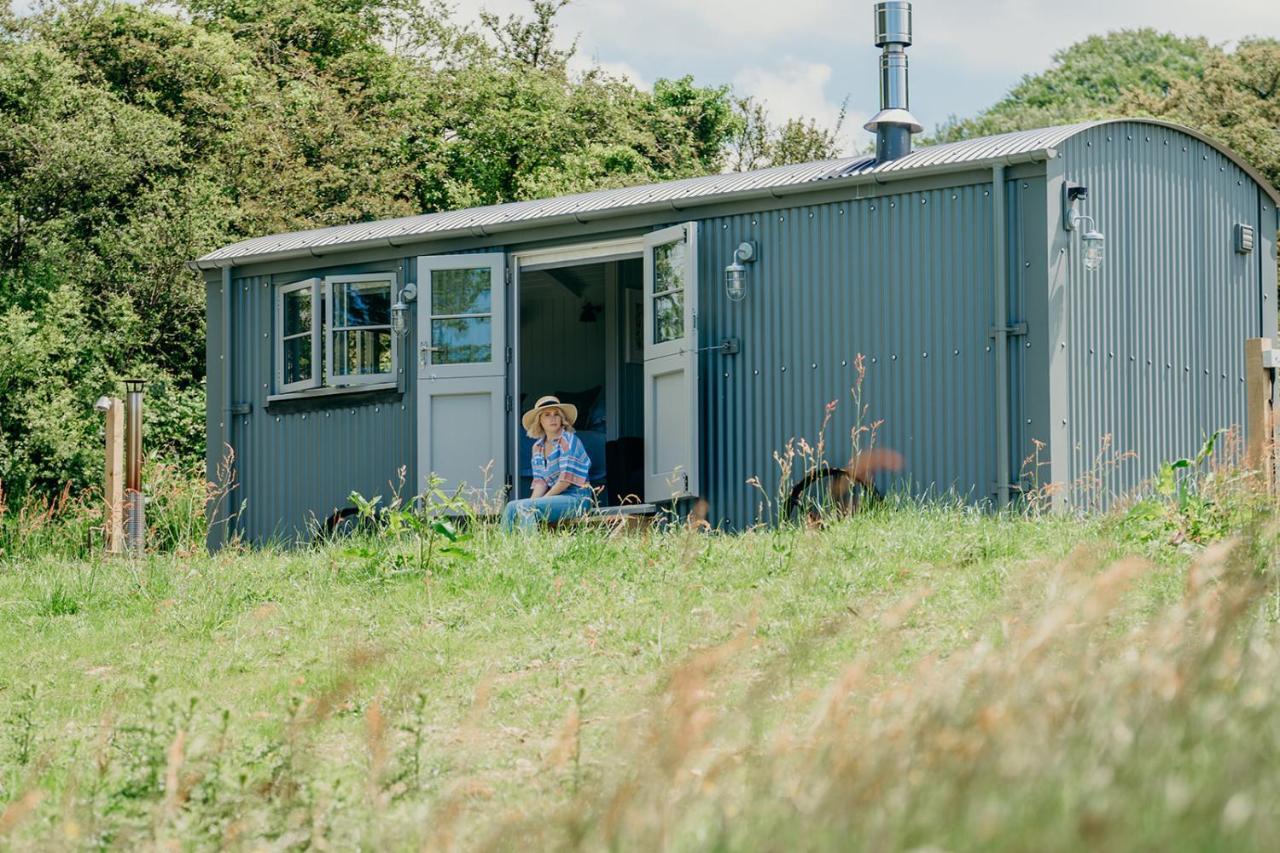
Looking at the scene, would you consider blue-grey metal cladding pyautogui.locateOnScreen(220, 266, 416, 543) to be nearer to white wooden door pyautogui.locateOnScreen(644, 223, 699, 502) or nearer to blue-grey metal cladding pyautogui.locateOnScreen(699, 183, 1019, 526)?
white wooden door pyautogui.locateOnScreen(644, 223, 699, 502)

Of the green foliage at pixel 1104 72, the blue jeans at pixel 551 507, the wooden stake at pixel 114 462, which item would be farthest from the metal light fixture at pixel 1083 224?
the green foliage at pixel 1104 72

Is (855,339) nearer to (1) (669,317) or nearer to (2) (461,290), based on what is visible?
(1) (669,317)

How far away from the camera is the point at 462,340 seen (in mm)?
11453

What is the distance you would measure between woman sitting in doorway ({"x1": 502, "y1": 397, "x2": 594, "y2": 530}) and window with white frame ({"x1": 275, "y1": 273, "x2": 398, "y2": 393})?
1.83 m

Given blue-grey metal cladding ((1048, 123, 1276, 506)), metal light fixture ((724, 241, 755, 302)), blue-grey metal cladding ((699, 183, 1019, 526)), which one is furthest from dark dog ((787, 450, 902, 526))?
metal light fixture ((724, 241, 755, 302))

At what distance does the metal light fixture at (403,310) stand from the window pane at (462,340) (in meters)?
0.33

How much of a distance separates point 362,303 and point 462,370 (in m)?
1.15

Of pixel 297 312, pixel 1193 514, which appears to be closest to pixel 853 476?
pixel 1193 514

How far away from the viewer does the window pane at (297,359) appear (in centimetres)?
1241

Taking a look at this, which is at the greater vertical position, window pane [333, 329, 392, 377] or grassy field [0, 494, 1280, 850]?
window pane [333, 329, 392, 377]

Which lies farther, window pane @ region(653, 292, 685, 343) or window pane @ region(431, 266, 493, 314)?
window pane @ region(431, 266, 493, 314)

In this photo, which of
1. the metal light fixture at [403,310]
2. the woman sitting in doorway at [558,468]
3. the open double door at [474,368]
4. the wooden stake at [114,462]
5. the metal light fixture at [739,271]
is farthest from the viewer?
the wooden stake at [114,462]

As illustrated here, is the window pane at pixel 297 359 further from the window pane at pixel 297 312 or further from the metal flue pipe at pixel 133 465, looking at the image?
the metal flue pipe at pixel 133 465

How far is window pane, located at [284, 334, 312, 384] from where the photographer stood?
12414 mm
